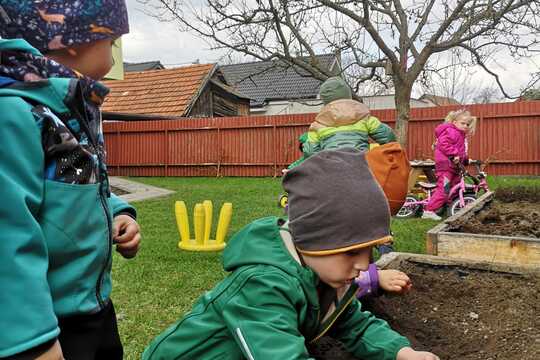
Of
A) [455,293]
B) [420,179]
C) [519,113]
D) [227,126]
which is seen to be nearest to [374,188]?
[455,293]

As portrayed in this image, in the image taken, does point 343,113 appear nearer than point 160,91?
Yes

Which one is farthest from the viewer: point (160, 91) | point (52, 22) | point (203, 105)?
point (203, 105)

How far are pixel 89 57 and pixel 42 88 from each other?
257 mm

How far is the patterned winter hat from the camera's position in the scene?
1.39m

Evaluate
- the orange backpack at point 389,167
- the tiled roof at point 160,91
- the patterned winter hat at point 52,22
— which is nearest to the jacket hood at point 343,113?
the orange backpack at point 389,167

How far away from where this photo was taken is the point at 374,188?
5.22 feet

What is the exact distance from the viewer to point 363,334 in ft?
6.67

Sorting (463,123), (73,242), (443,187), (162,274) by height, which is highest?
(463,123)

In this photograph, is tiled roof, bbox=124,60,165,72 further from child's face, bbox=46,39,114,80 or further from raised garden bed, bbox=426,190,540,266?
child's face, bbox=46,39,114,80

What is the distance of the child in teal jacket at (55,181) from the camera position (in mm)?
1106

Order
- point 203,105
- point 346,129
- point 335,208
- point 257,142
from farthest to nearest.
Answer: point 203,105
point 257,142
point 346,129
point 335,208

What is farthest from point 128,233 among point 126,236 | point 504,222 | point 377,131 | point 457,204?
point 457,204

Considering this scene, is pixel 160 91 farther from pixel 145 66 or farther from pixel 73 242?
pixel 73 242

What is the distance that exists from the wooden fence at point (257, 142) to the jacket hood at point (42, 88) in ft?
48.4
